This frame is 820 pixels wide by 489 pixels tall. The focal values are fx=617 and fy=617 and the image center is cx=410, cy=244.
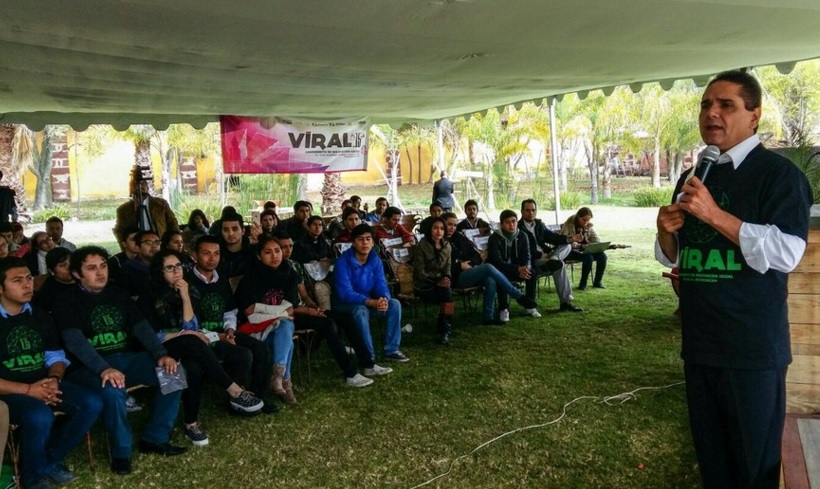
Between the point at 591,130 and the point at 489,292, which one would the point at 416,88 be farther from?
the point at 591,130

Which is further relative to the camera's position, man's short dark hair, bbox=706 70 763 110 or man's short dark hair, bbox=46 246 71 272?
man's short dark hair, bbox=46 246 71 272

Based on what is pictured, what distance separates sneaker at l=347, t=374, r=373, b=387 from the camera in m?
4.78

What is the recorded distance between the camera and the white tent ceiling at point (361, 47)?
355 cm

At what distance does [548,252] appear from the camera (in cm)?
780

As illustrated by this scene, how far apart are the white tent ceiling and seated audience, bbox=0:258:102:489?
1557 mm

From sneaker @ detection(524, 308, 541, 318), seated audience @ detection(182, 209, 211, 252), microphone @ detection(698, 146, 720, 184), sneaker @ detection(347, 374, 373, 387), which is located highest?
microphone @ detection(698, 146, 720, 184)

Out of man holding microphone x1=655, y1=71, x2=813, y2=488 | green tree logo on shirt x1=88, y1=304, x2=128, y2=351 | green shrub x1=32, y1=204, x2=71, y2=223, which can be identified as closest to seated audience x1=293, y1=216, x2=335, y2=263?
green tree logo on shirt x1=88, y1=304, x2=128, y2=351

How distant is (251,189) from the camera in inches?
652

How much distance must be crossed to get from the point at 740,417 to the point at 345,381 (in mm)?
3481

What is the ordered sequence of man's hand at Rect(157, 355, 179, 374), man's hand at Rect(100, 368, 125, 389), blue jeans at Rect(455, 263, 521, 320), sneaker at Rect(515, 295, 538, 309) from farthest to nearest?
sneaker at Rect(515, 295, 538, 309), blue jeans at Rect(455, 263, 521, 320), man's hand at Rect(157, 355, 179, 374), man's hand at Rect(100, 368, 125, 389)

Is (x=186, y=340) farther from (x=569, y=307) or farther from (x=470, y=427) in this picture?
(x=569, y=307)

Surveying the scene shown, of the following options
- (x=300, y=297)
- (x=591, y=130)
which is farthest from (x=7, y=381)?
(x=591, y=130)

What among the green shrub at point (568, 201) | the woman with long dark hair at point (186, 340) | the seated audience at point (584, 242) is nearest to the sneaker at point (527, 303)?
the seated audience at point (584, 242)

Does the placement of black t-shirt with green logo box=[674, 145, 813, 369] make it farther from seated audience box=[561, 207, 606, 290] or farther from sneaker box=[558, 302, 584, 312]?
seated audience box=[561, 207, 606, 290]
